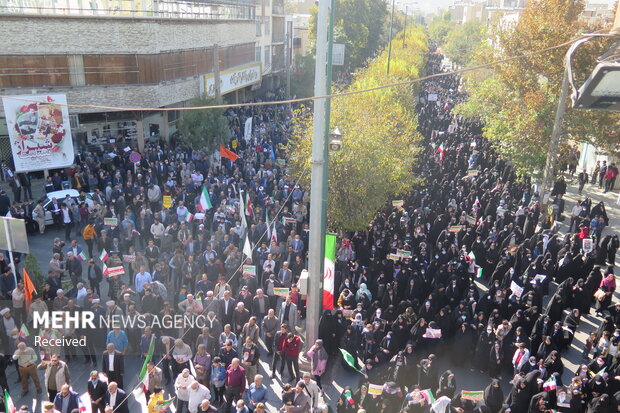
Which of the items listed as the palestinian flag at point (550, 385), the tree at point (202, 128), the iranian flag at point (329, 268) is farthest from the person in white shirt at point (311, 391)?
the tree at point (202, 128)

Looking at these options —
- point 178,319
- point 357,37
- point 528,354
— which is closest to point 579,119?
point 528,354

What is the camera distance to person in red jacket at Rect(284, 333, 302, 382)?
32.9 ft

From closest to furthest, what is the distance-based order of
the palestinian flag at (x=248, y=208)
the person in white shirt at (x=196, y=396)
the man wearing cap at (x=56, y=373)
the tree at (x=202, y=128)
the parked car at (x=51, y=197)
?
the person in white shirt at (x=196, y=396) → the man wearing cap at (x=56, y=373) → the palestinian flag at (x=248, y=208) → the parked car at (x=51, y=197) → the tree at (x=202, y=128)

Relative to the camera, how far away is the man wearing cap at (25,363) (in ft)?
30.3

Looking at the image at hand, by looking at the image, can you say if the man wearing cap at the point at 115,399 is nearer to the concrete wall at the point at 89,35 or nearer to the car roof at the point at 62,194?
the car roof at the point at 62,194

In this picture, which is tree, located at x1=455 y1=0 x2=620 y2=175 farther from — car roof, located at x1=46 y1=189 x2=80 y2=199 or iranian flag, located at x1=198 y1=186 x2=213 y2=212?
car roof, located at x1=46 y1=189 x2=80 y2=199

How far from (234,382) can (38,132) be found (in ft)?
41.8

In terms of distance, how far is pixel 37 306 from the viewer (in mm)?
10594

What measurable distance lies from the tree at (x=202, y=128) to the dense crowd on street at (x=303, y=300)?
5206 millimetres

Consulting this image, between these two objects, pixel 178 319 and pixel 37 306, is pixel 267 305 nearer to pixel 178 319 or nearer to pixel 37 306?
pixel 178 319

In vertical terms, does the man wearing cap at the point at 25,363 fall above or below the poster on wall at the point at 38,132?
below

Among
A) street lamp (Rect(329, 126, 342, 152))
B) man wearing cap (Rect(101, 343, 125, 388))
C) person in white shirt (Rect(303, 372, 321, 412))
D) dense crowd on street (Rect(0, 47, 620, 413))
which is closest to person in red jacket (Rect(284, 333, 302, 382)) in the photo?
dense crowd on street (Rect(0, 47, 620, 413))

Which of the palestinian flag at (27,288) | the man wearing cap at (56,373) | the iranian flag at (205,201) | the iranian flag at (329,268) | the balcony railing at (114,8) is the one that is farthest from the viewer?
the balcony railing at (114,8)

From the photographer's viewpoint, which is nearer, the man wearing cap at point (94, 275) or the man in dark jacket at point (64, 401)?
the man in dark jacket at point (64, 401)
